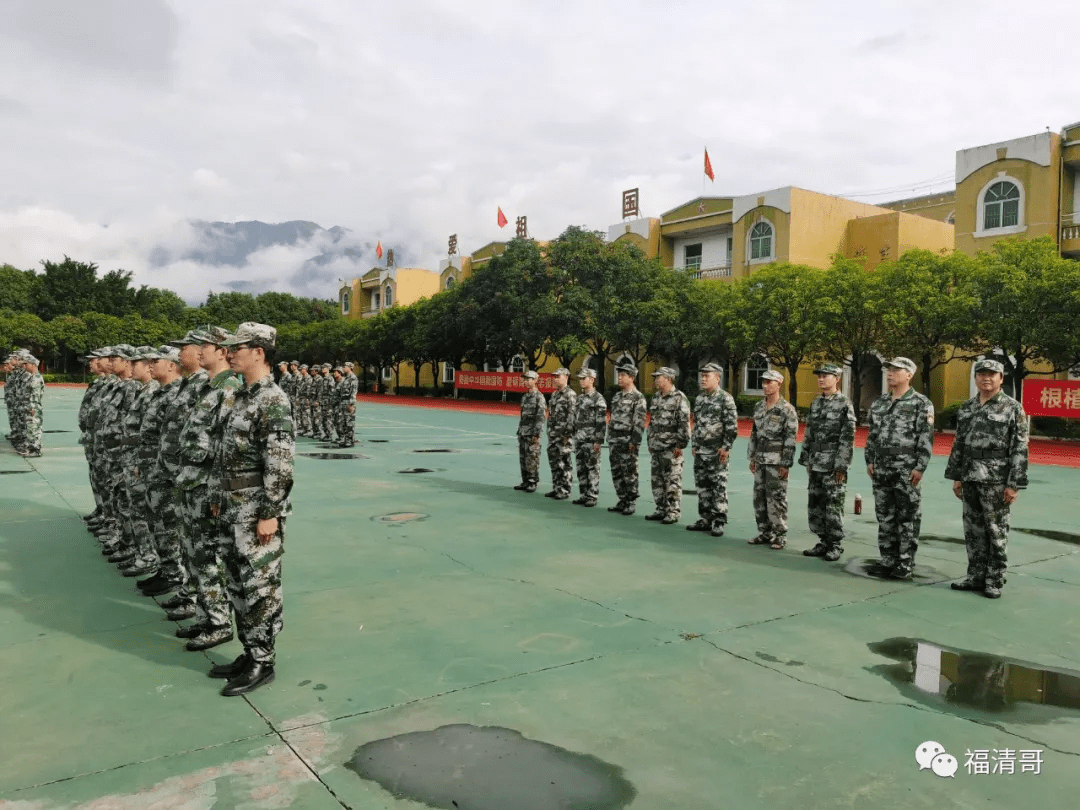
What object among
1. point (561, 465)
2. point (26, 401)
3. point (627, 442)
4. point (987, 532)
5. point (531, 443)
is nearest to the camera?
point (987, 532)

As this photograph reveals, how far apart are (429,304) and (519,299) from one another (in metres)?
11.0

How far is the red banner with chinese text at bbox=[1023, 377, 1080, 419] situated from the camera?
19.6 m

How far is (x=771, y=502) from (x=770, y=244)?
25155mm

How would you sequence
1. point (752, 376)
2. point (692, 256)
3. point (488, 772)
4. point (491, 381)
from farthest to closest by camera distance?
1. point (491, 381)
2. point (692, 256)
3. point (752, 376)
4. point (488, 772)

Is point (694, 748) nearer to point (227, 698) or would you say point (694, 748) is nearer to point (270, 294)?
point (227, 698)

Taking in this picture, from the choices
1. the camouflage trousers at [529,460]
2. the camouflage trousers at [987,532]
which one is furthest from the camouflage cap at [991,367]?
the camouflage trousers at [529,460]

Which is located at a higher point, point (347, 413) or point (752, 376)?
point (752, 376)

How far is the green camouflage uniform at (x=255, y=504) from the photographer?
4.04 m

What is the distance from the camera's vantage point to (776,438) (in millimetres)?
7461

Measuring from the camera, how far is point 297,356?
54.6 m

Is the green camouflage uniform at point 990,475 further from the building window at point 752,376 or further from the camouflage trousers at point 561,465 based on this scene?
the building window at point 752,376

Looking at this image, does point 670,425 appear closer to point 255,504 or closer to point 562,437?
point 562,437

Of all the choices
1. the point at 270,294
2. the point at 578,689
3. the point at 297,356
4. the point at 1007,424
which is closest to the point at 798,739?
the point at 578,689

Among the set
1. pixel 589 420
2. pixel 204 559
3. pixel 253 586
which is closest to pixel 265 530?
pixel 253 586
